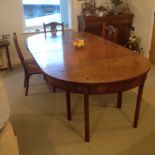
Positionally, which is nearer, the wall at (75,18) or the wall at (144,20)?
the wall at (75,18)

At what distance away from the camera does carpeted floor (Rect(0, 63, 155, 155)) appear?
197cm

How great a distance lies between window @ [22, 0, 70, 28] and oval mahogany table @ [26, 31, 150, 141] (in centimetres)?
190

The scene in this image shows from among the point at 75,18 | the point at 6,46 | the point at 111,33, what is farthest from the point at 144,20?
the point at 6,46

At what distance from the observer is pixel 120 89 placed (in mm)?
1731

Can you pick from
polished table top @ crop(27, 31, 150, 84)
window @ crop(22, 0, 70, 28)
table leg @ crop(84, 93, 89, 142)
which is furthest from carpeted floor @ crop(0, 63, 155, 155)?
window @ crop(22, 0, 70, 28)

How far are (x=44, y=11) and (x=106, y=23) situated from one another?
1362 millimetres

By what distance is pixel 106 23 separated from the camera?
4285mm

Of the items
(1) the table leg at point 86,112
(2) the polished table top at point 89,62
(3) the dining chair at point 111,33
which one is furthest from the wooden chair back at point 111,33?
(1) the table leg at point 86,112

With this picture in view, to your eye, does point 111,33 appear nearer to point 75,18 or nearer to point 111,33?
point 111,33

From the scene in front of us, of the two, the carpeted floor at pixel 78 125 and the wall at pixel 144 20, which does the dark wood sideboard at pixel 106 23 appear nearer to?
the wall at pixel 144 20

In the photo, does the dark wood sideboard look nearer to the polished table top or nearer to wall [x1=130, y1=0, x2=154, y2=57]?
wall [x1=130, y1=0, x2=154, y2=57]

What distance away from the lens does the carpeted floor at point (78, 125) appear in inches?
77.6

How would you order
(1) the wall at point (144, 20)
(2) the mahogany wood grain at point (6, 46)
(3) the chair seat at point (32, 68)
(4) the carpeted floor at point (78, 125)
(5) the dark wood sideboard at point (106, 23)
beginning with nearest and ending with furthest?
(4) the carpeted floor at point (78, 125)
(3) the chair seat at point (32, 68)
(2) the mahogany wood grain at point (6, 46)
(1) the wall at point (144, 20)
(5) the dark wood sideboard at point (106, 23)

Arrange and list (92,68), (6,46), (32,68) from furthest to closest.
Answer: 1. (6,46)
2. (32,68)
3. (92,68)
